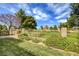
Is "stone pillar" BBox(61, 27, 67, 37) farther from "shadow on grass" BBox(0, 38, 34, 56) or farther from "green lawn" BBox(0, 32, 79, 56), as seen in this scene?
"shadow on grass" BBox(0, 38, 34, 56)

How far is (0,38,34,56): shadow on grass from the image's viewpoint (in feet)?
8.42

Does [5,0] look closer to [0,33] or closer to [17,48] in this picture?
[0,33]

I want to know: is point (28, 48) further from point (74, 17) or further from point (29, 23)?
point (74, 17)

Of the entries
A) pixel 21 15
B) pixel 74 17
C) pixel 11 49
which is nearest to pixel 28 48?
pixel 11 49

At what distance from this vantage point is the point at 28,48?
2598mm

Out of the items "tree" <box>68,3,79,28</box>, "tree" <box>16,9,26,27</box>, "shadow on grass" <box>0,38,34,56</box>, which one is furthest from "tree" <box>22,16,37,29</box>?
"tree" <box>68,3,79,28</box>

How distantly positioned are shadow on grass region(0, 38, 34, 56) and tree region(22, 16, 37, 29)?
0.70 feet

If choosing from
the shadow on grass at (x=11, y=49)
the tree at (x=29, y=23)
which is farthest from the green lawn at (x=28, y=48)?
the tree at (x=29, y=23)

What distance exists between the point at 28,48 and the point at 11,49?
19 centimetres

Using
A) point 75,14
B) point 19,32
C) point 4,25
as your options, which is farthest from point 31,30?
point 75,14

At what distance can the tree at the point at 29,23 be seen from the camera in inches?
102

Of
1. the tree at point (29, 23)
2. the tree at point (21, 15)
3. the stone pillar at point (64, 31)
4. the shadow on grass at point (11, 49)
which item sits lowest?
the shadow on grass at point (11, 49)

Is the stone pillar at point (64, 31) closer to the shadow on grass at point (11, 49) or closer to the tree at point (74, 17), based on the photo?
the tree at point (74, 17)

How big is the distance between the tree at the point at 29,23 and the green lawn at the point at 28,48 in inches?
4.7
